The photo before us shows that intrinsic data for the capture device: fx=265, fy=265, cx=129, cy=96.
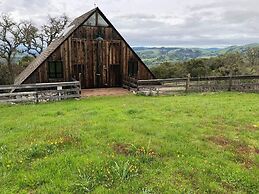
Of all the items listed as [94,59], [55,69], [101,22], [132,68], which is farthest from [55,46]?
[132,68]

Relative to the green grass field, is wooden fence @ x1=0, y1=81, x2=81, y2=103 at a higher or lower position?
higher

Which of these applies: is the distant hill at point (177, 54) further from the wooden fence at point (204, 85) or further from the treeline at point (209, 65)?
the wooden fence at point (204, 85)

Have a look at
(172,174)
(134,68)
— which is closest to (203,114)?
(172,174)

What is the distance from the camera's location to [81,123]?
9.74 m

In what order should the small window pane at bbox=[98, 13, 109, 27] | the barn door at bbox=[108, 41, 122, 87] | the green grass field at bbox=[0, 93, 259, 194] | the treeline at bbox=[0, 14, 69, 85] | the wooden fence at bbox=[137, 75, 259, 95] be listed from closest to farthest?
the green grass field at bbox=[0, 93, 259, 194] → the wooden fence at bbox=[137, 75, 259, 95] → the small window pane at bbox=[98, 13, 109, 27] → the barn door at bbox=[108, 41, 122, 87] → the treeline at bbox=[0, 14, 69, 85]

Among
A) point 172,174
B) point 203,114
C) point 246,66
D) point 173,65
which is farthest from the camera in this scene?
point 173,65

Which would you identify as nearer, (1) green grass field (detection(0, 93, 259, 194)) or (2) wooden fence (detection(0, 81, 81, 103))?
(1) green grass field (detection(0, 93, 259, 194))

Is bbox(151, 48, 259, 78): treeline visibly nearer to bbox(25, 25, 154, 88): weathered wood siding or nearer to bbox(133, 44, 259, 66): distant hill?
bbox(133, 44, 259, 66): distant hill

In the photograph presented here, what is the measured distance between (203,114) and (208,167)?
5.88 m

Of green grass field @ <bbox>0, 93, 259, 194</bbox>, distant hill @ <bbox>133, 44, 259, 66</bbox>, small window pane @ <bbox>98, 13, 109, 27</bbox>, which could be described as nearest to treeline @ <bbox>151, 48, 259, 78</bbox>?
distant hill @ <bbox>133, 44, 259, 66</bbox>

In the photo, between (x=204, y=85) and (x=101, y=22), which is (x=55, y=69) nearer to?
(x=101, y=22)

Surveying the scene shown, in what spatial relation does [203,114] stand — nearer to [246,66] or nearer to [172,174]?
[172,174]

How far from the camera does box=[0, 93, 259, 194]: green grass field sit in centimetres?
546

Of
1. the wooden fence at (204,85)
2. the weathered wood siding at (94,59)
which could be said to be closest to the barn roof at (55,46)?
the weathered wood siding at (94,59)
